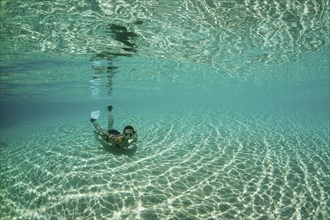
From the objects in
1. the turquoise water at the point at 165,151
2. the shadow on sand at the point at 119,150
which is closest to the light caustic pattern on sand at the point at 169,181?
the turquoise water at the point at 165,151

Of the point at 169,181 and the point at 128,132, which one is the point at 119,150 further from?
the point at 169,181

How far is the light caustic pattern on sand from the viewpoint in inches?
288

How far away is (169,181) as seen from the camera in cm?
906

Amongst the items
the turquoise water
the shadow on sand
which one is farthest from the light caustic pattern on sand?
the shadow on sand

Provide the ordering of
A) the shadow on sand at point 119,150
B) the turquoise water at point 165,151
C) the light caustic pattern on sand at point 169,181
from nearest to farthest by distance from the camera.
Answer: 1. the light caustic pattern on sand at point 169,181
2. the turquoise water at point 165,151
3. the shadow on sand at point 119,150

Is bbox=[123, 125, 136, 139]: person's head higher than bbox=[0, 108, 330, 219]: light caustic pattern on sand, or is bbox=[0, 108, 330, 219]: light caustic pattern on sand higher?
bbox=[123, 125, 136, 139]: person's head

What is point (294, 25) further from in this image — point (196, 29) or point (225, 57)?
point (225, 57)

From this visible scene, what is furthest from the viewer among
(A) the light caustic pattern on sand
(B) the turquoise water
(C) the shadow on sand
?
(C) the shadow on sand

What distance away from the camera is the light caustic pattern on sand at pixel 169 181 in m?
7.32

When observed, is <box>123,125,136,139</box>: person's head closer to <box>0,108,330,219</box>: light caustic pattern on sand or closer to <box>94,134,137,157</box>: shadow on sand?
<box>0,108,330,219</box>: light caustic pattern on sand

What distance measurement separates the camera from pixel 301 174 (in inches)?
390

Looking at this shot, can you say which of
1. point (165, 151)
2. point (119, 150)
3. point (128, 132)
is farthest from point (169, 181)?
point (119, 150)

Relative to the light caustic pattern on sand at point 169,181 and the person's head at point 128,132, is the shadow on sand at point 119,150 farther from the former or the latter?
the person's head at point 128,132

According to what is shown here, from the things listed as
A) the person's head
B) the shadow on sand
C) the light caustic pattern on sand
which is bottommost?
the shadow on sand
